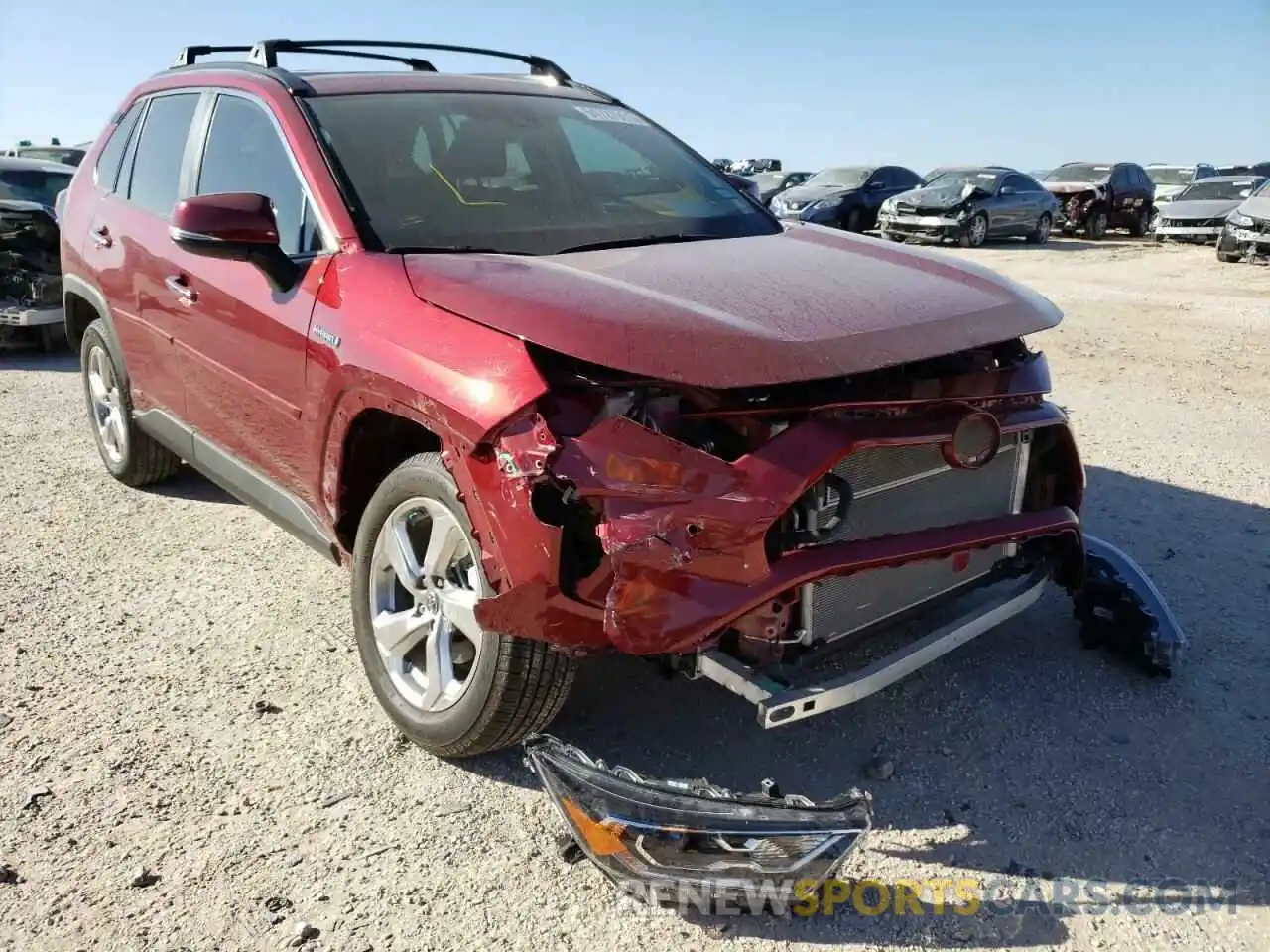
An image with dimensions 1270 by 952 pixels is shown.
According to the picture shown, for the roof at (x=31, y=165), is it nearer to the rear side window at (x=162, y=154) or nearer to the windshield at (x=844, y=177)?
the rear side window at (x=162, y=154)

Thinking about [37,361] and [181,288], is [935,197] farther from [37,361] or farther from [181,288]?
[181,288]

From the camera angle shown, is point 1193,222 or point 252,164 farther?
point 1193,222

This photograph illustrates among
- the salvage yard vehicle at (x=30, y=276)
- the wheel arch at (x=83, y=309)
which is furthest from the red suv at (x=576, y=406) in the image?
the salvage yard vehicle at (x=30, y=276)

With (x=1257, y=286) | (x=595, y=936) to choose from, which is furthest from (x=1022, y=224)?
(x=595, y=936)

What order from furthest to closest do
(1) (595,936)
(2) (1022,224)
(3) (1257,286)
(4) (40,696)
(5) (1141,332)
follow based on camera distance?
(2) (1022,224) → (3) (1257,286) → (5) (1141,332) → (4) (40,696) → (1) (595,936)

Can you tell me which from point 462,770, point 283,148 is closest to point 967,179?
point 283,148

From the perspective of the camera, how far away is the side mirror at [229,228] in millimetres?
2953

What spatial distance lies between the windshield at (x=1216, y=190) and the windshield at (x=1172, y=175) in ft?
33.4

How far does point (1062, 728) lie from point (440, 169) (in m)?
2.65

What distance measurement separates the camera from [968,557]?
3.03m

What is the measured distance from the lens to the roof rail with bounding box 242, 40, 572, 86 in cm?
402

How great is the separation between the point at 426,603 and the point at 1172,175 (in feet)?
117

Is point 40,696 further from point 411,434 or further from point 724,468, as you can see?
point 724,468

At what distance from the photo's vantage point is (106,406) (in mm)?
5258
